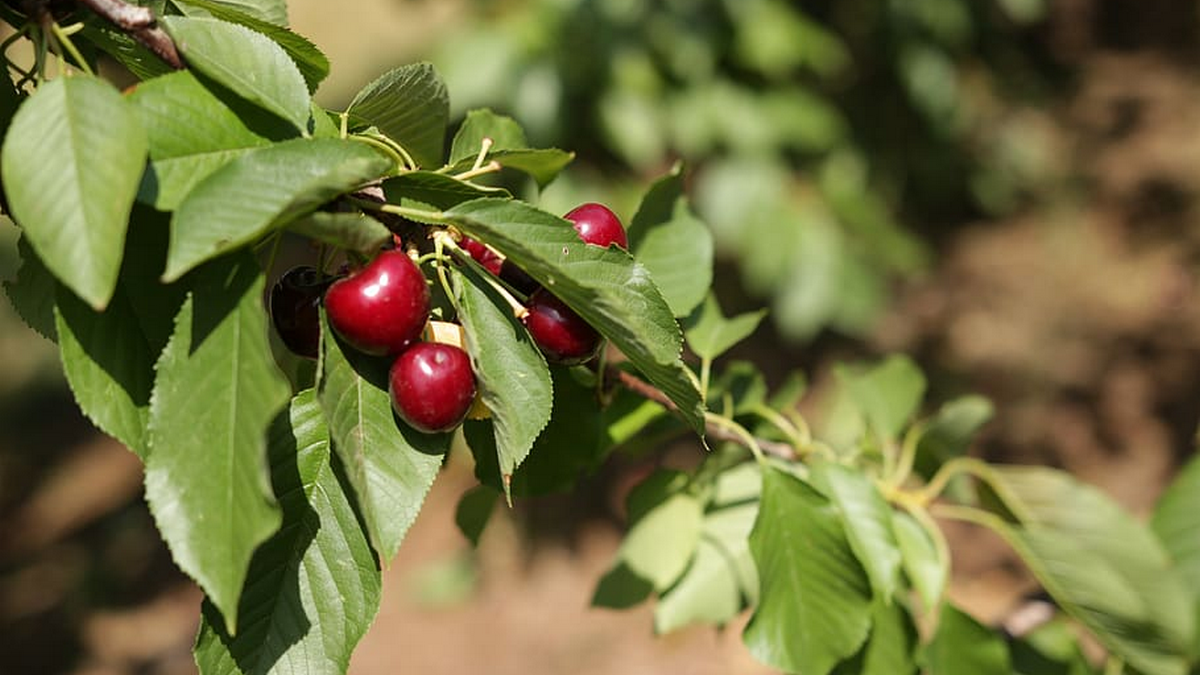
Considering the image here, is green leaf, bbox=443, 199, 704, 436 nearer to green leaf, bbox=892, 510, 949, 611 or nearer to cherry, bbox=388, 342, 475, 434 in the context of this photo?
cherry, bbox=388, 342, 475, 434

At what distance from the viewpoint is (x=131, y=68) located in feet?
2.75

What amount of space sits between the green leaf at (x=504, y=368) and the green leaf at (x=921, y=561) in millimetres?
489

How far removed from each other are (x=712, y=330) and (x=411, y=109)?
1.48 feet

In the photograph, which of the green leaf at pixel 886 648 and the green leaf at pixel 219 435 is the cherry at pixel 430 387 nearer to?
the green leaf at pixel 219 435

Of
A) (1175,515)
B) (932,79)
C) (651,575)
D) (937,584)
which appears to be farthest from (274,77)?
(932,79)

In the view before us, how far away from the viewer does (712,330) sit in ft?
3.85

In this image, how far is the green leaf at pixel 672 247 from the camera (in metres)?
1.07

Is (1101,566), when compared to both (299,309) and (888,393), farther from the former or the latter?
(299,309)

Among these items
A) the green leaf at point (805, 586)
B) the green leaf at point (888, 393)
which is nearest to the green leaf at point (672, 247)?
the green leaf at point (805, 586)

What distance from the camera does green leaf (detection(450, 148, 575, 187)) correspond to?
870mm

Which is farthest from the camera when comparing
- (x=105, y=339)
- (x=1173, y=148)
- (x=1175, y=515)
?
(x=1173, y=148)

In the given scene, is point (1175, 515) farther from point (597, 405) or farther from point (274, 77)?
point (274, 77)

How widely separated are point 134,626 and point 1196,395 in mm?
3857

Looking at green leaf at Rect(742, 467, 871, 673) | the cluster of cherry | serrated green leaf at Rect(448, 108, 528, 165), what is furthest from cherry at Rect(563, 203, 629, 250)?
green leaf at Rect(742, 467, 871, 673)
